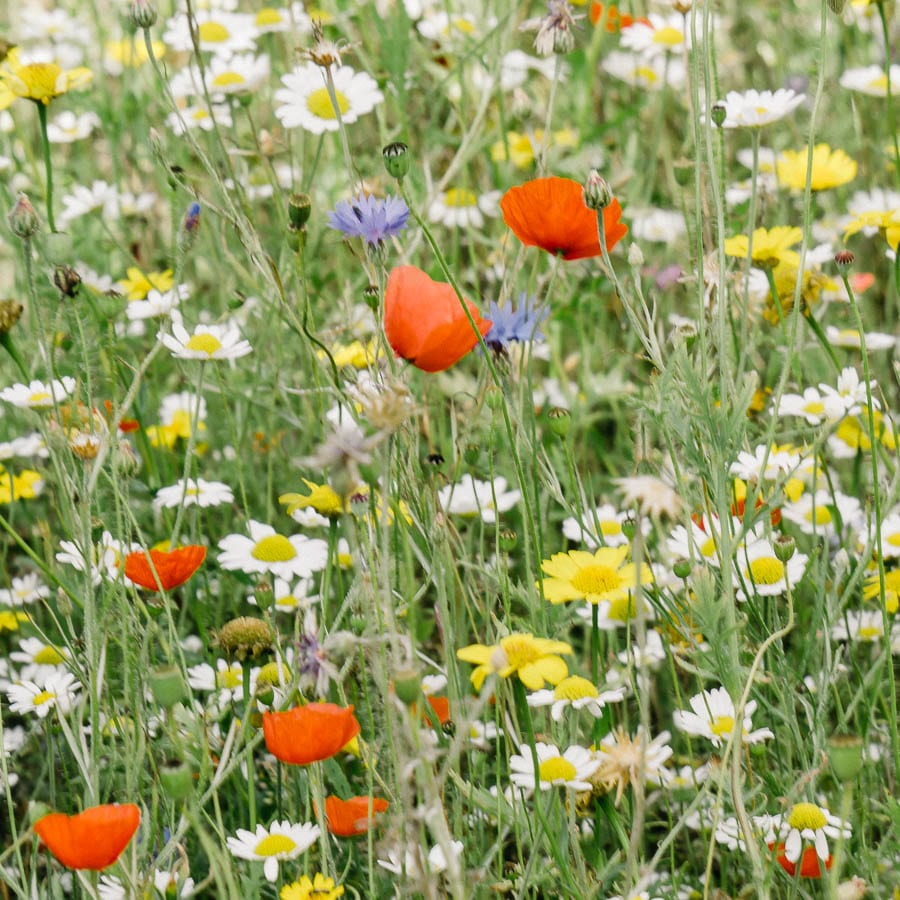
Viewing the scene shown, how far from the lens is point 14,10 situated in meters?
2.68

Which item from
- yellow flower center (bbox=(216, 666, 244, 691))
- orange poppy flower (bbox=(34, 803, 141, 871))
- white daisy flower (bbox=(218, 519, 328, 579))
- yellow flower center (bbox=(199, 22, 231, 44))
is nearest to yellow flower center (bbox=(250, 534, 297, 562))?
white daisy flower (bbox=(218, 519, 328, 579))

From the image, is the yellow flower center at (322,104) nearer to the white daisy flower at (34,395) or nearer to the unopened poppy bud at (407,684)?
the white daisy flower at (34,395)

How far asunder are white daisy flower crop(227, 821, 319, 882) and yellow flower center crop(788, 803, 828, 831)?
1.16 feet

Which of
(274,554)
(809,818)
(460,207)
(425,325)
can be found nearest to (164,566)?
(274,554)

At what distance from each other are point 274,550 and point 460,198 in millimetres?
820

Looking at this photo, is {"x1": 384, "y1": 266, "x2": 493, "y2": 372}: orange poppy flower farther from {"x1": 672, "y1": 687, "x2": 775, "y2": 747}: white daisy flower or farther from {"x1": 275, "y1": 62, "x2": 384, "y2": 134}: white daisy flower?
{"x1": 275, "y1": 62, "x2": 384, "y2": 134}: white daisy flower

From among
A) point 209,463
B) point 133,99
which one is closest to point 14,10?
point 133,99

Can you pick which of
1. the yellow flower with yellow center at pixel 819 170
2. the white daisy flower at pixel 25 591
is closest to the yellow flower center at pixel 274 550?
the white daisy flower at pixel 25 591

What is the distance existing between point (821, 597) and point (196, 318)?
3.49 feet

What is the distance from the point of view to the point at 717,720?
1.09m

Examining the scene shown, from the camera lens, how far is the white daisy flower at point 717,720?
3.43 ft

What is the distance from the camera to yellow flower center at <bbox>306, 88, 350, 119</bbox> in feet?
5.20

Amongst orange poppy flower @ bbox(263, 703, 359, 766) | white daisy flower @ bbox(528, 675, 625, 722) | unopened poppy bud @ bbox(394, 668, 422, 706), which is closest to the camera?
unopened poppy bud @ bbox(394, 668, 422, 706)

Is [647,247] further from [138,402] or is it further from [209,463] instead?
[138,402]
